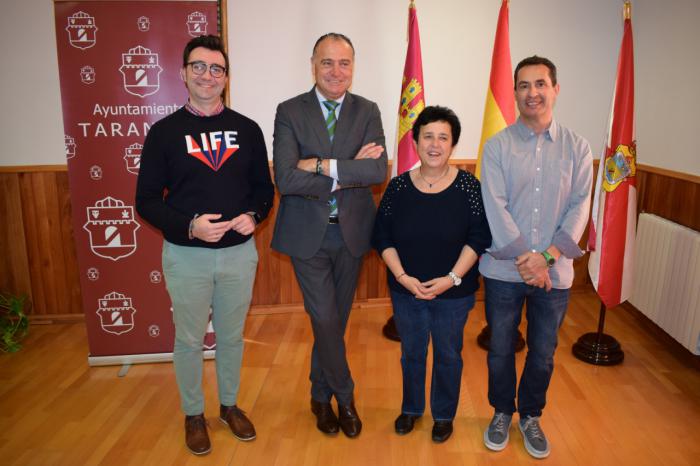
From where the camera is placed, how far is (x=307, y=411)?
2855mm

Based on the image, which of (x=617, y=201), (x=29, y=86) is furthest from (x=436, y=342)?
(x=29, y=86)

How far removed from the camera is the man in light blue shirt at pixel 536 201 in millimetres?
2260

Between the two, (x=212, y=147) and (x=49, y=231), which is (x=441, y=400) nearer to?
(x=212, y=147)

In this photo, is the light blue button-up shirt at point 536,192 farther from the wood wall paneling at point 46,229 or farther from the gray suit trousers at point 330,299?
the wood wall paneling at point 46,229

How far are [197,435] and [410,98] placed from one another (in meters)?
2.37

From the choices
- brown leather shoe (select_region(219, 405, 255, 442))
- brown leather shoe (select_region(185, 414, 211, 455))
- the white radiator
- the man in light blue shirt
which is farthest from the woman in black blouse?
the white radiator

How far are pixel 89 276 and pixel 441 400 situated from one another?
7.12 ft

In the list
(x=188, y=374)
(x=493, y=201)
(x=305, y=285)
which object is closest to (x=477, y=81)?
(x=493, y=201)

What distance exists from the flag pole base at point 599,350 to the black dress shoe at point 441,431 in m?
1.29

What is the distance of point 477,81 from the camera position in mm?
4164

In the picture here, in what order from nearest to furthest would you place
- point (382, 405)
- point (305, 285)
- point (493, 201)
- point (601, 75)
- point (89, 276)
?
1. point (493, 201)
2. point (305, 285)
3. point (382, 405)
4. point (89, 276)
5. point (601, 75)

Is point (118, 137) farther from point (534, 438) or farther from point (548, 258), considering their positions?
point (534, 438)

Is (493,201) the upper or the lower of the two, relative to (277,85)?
lower

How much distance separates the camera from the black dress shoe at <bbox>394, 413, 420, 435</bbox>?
263cm
